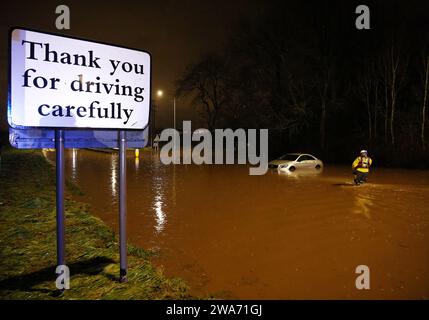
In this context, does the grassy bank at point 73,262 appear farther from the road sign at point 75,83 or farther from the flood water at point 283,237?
the road sign at point 75,83

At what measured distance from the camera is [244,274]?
5.45 meters

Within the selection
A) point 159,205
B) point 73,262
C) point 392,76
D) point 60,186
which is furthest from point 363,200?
point 392,76

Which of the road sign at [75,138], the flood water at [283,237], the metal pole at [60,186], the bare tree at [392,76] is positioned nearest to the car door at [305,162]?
the flood water at [283,237]

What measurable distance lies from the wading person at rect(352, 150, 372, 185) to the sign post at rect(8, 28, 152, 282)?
42.3ft

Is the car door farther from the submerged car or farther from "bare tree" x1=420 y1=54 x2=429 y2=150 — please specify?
"bare tree" x1=420 y1=54 x2=429 y2=150

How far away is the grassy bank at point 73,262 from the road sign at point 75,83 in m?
2.07

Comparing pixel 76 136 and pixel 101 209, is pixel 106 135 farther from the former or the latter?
pixel 101 209

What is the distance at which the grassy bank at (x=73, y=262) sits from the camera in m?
A: 4.30

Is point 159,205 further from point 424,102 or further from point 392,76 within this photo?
point 392,76

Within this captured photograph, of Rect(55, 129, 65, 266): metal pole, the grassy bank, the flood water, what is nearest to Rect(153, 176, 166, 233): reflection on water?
the flood water

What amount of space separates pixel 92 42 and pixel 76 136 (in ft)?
3.44

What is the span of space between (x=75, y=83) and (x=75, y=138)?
0.66 meters
